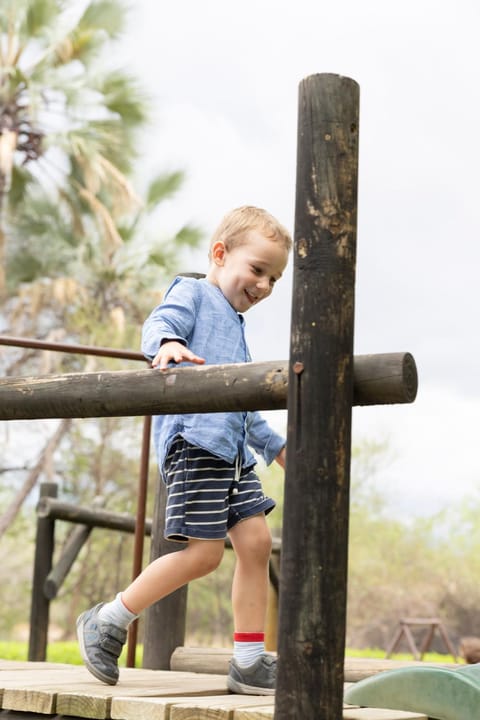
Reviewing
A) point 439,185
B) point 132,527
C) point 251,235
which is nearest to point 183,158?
point 132,527

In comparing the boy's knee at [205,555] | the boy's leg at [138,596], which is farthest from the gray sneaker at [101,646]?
the boy's knee at [205,555]

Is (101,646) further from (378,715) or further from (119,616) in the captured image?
(378,715)

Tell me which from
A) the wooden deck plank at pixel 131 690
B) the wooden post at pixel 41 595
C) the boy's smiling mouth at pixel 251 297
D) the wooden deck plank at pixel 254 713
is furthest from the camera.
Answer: the wooden post at pixel 41 595

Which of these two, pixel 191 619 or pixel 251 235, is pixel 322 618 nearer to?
pixel 251 235

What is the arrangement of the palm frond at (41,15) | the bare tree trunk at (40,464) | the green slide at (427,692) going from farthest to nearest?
the bare tree trunk at (40,464) < the palm frond at (41,15) < the green slide at (427,692)

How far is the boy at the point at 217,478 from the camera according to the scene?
2.89 m

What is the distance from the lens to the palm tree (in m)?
17.9

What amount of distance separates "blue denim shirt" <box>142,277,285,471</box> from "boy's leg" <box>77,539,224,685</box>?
264 millimetres

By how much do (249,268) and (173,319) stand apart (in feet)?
0.95

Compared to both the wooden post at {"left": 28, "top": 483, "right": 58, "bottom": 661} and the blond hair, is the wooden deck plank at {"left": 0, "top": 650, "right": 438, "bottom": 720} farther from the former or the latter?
the wooden post at {"left": 28, "top": 483, "right": 58, "bottom": 661}

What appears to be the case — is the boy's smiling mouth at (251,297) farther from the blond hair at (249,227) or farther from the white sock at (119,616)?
the white sock at (119,616)

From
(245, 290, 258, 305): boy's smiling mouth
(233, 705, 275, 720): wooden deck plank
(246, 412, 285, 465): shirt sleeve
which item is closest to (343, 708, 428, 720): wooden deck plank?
(233, 705, 275, 720): wooden deck plank

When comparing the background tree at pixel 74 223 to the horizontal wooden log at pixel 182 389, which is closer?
the horizontal wooden log at pixel 182 389

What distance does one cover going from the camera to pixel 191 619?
776 inches
